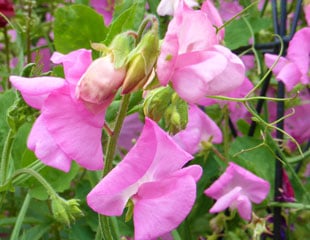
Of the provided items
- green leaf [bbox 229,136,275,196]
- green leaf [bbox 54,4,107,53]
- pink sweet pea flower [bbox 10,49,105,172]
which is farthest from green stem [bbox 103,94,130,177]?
green leaf [bbox 229,136,275,196]

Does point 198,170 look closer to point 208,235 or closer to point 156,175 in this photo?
point 156,175

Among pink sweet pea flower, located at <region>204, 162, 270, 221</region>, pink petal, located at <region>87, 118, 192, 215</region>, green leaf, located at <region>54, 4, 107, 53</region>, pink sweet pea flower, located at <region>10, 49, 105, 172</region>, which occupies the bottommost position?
pink sweet pea flower, located at <region>204, 162, 270, 221</region>

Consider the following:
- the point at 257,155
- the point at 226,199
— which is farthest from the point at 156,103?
the point at 257,155

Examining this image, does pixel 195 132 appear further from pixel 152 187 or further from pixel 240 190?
pixel 152 187

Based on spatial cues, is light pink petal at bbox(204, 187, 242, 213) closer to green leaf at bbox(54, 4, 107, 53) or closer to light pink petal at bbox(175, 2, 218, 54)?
green leaf at bbox(54, 4, 107, 53)

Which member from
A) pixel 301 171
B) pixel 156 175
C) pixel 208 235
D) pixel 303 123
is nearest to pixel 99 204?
pixel 156 175

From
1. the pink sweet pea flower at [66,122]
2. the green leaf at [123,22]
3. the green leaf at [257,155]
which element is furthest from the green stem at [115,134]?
the green leaf at [257,155]

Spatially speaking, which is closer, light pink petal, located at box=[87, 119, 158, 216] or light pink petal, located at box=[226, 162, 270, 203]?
light pink petal, located at box=[87, 119, 158, 216]

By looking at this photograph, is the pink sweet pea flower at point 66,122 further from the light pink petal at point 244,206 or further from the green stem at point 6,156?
the light pink petal at point 244,206
